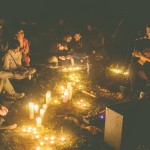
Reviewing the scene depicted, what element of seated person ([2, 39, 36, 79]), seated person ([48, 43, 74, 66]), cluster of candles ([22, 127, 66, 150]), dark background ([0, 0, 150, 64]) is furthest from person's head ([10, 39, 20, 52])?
dark background ([0, 0, 150, 64])

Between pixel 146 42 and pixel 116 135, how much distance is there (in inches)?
172

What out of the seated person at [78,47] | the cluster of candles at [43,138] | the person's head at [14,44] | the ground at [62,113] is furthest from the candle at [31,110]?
the seated person at [78,47]

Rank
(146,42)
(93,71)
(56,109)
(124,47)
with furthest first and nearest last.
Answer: (124,47) < (93,71) < (146,42) < (56,109)

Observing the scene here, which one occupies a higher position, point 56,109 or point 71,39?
point 71,39

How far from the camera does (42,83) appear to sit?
10.0m

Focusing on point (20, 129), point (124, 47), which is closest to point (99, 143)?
point (20, 129)

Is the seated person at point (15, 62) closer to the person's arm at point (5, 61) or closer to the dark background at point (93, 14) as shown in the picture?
the person's arm at point (5, 61)

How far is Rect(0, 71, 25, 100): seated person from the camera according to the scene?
844 centimetres

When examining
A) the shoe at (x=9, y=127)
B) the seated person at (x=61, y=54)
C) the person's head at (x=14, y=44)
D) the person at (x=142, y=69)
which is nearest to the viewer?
the shoe at (x=9, y=127)

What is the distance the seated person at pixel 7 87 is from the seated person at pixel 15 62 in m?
0.40

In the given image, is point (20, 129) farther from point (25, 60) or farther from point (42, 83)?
point (25, 60)

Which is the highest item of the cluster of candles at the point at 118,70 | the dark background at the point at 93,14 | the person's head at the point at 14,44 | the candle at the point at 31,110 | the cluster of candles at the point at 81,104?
the dark background at the point at 93,14

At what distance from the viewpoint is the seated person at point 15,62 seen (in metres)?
8.87

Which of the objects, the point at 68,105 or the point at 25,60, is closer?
the point at 68,105
